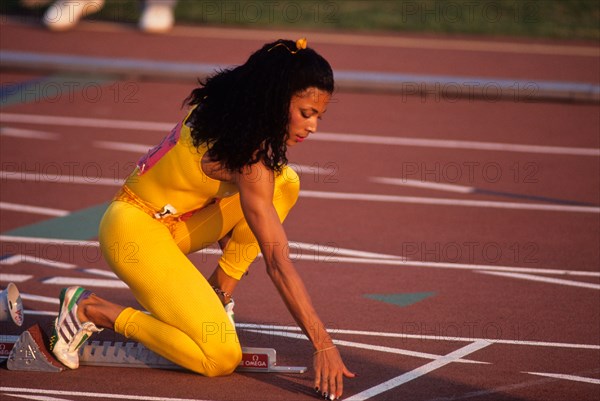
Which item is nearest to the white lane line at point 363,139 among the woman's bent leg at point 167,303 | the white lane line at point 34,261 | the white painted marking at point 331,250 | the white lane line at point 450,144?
the white lane line at point 450,144

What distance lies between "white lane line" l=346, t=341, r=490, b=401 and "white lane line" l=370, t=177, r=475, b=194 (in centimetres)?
375

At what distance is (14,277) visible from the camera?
24.8 feet

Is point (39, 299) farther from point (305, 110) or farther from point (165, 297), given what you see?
point (305, 110)

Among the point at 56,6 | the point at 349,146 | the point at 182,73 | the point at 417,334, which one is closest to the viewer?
the point at 417,334

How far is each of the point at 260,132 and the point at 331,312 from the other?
1.91 metres

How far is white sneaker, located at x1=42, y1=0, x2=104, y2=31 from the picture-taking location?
59.8 feet

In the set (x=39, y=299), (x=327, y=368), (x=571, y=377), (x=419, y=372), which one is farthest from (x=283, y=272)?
(x=39, y=299)

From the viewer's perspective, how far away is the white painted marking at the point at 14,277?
24.6ft

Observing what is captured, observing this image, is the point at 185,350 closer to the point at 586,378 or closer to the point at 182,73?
the point at 586,378

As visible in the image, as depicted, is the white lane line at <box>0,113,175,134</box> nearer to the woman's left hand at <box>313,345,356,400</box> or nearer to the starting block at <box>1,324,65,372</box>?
the starting block at <box>1,324,65,372</box>

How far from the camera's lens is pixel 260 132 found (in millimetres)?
5426

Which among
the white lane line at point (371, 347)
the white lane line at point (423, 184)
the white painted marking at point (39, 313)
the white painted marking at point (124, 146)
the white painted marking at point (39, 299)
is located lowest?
the white lane line at point (371, 347)

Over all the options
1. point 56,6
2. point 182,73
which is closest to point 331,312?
point 182,73

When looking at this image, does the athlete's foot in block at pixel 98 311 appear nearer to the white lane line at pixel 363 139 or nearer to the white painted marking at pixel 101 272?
the white painted marking at pixel 101 272
